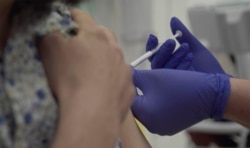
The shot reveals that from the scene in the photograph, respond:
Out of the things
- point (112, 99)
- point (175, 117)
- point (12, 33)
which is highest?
point (12, 33)

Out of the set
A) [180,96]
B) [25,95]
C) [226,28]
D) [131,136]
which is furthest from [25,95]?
[226,28]

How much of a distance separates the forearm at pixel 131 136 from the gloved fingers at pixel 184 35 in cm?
62

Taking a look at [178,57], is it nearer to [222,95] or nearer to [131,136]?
[222,95]

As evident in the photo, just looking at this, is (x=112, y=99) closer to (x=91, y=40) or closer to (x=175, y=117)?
(x=91, y=40)

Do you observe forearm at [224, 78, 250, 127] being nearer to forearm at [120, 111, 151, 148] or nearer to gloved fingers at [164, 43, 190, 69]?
gloved fingers at [164, 43, 190, 69]

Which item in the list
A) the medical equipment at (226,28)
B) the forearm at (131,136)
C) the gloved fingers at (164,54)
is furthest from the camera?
the medical equipment at (226,28)

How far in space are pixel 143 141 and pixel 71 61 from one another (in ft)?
1.14

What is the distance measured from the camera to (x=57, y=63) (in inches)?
24.4

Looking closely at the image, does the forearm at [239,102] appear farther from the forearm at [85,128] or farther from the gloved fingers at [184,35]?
the forearm at [85,128]

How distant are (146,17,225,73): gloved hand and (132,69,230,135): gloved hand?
0.11m

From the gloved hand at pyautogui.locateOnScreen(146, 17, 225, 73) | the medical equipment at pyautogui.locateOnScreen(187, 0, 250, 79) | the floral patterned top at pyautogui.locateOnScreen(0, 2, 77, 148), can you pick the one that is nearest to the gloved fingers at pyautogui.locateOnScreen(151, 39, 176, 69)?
the gloved hand at pyautogui.locateOnScreen(146, 17, 225, 73)

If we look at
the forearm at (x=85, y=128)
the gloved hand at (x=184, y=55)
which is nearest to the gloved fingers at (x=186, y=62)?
the gloved hand at (x=184, y=55)

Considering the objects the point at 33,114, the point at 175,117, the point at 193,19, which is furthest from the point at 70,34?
the point at 193,19

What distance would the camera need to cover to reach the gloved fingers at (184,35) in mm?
1487
